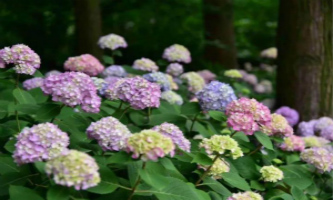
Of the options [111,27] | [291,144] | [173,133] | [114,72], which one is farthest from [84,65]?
[111,27]

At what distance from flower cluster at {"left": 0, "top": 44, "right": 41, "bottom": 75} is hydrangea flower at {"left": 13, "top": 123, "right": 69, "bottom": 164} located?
70 centimetres

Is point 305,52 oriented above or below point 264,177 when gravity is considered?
above

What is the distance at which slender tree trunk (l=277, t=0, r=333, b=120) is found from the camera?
15.2 ft

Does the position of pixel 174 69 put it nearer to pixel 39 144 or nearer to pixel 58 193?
pixel 39 144

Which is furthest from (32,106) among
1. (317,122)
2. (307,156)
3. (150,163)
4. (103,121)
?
(317,122)

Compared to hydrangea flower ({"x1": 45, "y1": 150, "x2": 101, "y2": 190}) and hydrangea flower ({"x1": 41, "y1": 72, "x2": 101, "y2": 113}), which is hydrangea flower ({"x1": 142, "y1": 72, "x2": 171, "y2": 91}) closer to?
hydrangea flower ({"x1": 41, "y1": 72, "x2": 101, "y2": 113})

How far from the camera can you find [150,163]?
1.96 metres

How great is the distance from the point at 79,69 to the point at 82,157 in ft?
5.87

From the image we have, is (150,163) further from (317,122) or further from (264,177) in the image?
(317,122)

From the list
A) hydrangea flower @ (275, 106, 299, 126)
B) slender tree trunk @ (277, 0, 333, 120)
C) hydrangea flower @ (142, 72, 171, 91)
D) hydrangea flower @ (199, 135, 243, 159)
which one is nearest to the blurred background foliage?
slender tree trunk @ (277, 0, 333, 120)

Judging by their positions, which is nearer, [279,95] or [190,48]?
[279,95]

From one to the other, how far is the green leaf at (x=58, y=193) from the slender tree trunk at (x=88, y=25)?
3650 millimetres

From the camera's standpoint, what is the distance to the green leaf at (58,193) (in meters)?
1.73

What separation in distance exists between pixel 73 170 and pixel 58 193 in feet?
0.50
